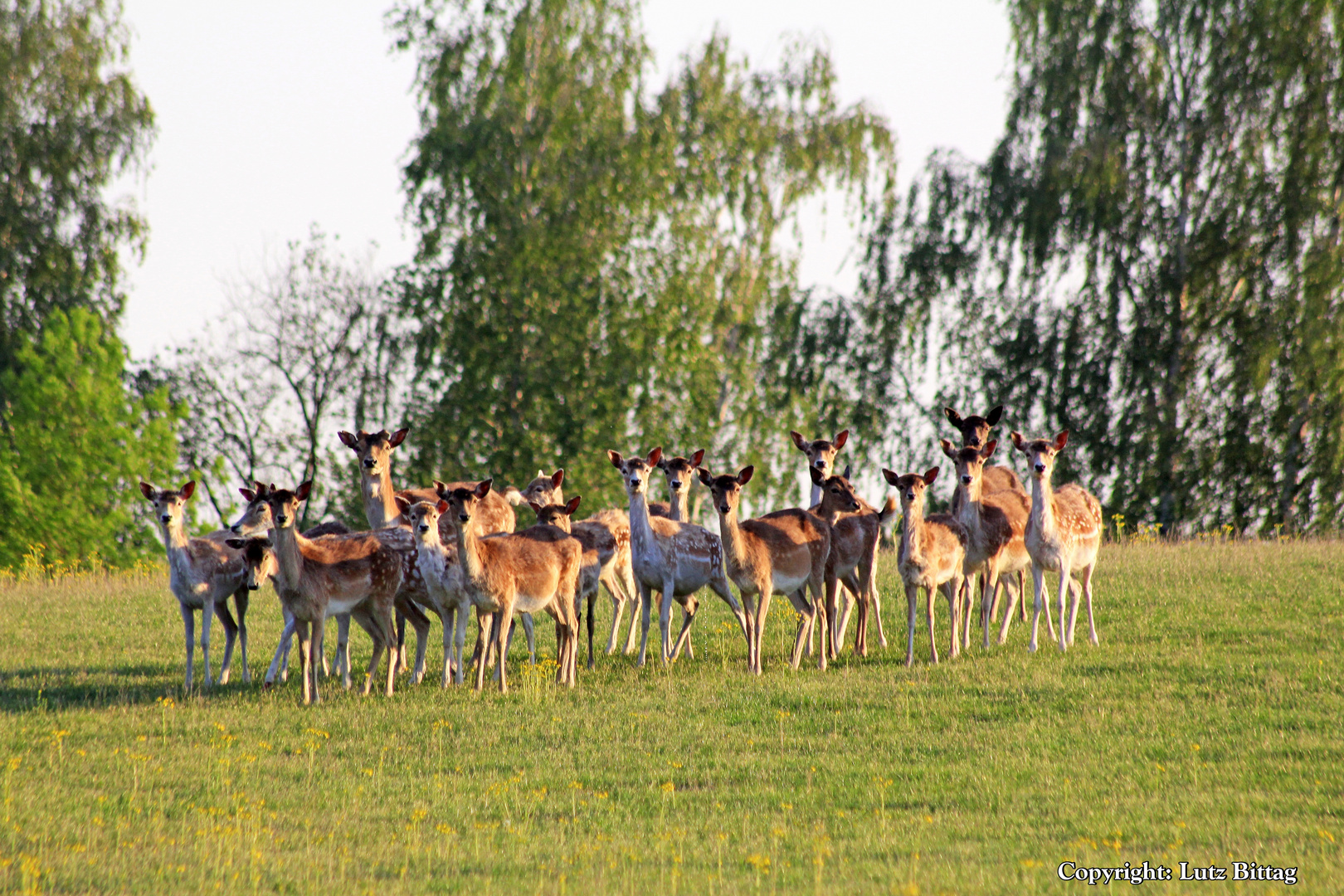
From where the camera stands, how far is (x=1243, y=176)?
28.2m

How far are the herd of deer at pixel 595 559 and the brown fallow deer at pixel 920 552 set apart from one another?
21 millimetres

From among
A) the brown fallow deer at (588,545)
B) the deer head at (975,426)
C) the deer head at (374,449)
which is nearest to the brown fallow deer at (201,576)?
the deer head at (374,449)

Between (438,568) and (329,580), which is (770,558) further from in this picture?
(329,580)

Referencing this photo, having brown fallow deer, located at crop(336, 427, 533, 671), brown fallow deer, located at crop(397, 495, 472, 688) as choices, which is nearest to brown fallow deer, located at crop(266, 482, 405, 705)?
brown fallow deer, located at crop(336, 427, 533, 671)

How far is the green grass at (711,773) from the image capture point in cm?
854

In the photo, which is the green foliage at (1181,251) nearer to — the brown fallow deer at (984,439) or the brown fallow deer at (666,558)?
the brown fallow deer at (984,439)

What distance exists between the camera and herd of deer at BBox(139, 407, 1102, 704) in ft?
46.8

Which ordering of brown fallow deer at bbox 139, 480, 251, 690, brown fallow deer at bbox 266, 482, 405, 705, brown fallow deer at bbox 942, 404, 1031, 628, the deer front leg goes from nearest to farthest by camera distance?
1. brown fallow deer at bbox 266, 482, 405, 705
2. the deer front leg
3. brown fallow deer at bbox 139, 480, 251, 690
4. brown fallow deer at bbox 942, 404, 1031, 628

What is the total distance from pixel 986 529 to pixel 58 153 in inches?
1163

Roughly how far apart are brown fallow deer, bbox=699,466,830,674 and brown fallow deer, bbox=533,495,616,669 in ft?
5.70

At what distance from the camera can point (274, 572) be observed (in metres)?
14.3

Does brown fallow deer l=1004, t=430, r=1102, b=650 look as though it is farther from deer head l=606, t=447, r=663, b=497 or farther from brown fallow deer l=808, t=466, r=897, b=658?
deer head l=606, t=447, r=663, b=497

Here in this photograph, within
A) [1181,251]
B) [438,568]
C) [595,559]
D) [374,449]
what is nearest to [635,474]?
[595,559]

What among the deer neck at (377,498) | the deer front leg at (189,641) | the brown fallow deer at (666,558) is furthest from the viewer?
the deer neck at (377,498)
